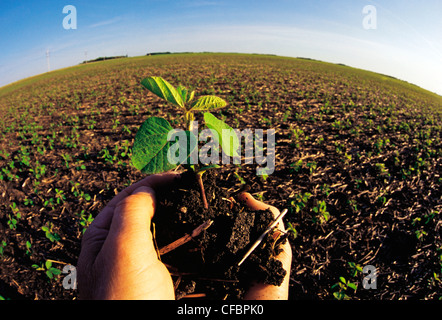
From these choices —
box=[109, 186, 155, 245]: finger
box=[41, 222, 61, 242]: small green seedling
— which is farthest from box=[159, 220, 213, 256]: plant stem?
box=[41, 222, 61, 242]: small green seedling

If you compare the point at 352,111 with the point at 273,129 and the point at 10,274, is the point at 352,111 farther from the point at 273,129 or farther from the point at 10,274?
the point at 10,274

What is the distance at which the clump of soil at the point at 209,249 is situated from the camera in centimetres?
141

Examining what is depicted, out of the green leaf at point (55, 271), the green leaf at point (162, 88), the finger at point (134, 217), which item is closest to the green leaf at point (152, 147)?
the green leaf at point (162, 88)

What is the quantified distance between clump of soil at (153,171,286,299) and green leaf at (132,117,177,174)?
14.8 inches

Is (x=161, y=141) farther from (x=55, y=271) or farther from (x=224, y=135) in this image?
(x=55, y=271)

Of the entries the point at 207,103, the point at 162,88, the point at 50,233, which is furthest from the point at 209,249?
the point at 50,233

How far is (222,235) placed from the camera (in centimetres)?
144

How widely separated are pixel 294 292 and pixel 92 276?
2.52 metres

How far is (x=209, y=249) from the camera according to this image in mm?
1418

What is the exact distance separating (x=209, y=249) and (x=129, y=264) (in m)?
0.48

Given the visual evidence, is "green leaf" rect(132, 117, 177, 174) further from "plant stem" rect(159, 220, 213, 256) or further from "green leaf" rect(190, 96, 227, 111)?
"plant stem" rect(159, 220, 213, 256)

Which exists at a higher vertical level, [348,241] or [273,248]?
[273,248]

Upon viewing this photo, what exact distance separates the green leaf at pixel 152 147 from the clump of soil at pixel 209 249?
38 cm

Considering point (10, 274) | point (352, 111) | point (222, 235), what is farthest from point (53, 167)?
point (352, 111)
